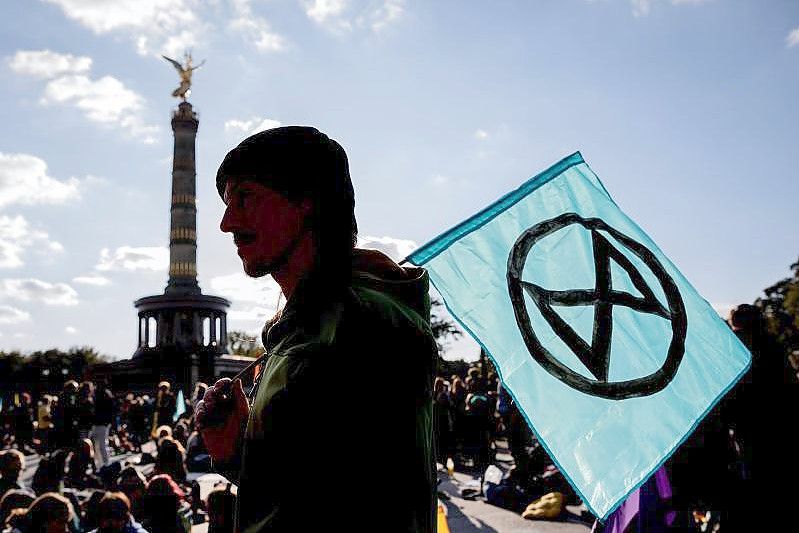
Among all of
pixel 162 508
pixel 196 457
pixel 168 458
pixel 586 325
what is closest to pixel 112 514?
pixel 162 508

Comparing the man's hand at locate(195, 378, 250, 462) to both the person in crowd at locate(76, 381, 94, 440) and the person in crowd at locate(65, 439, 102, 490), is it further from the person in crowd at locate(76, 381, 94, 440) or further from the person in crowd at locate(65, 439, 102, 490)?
the person in crowd at locate(76, 381, 94, 440)

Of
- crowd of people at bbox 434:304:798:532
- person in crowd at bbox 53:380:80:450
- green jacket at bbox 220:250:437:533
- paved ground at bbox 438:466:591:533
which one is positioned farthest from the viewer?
person in crowd at bbox 53:380:80:450

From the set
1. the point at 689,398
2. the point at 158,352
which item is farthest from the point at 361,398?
the point at 158,352

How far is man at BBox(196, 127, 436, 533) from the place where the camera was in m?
0.97

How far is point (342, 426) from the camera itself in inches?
39.4

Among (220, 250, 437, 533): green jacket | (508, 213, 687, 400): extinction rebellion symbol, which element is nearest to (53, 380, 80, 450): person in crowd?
(508, 213, 687, 400): extinction rebellion symbol

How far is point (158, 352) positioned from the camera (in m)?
40.9

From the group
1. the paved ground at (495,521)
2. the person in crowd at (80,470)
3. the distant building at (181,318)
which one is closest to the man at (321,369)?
the paved ground at (495,521)

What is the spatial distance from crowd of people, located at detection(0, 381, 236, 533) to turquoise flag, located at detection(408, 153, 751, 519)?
2.21 m

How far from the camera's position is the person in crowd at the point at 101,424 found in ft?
40.1

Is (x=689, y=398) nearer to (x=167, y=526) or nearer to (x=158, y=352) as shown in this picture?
(x=167, y=526)

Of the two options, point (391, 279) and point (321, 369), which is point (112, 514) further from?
point (321, 369)

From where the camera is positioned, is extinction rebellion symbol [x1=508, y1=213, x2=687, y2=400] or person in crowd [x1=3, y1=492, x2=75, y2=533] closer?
extinction rebellion symbol [x1=508, y1=213, x2=687, y2=400]

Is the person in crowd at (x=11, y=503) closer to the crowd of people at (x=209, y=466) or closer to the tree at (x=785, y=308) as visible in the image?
the crowd of people at (x=209, y=466)
